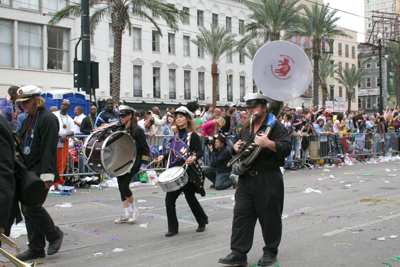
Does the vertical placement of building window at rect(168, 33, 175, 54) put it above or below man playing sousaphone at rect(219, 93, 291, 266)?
above

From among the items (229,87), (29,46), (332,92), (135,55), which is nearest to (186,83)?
(229,87)

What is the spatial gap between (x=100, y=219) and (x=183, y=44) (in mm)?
36760

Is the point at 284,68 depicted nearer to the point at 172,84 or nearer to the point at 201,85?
the point at 172,84

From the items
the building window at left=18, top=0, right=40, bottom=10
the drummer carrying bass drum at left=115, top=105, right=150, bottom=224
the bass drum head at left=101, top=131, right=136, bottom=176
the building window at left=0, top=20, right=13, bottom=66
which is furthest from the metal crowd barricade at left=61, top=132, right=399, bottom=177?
the building window at left=18, top=0, right=40, bottom=10

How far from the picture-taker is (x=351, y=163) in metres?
17.1

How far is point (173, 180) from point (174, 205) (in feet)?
1.64

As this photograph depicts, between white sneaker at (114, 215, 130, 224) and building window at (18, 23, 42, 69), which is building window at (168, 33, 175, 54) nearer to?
building window at (18, 23, 42, 69)

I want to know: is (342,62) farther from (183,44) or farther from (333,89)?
(183,44)

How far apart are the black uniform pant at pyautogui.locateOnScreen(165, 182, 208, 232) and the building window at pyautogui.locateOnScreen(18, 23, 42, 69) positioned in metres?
26.5

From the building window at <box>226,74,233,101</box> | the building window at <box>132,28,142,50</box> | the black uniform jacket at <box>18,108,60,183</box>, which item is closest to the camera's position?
the black uniform jacket at <box>18,108,60,183</box>

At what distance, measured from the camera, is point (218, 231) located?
6328 mm

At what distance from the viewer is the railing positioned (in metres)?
10.5

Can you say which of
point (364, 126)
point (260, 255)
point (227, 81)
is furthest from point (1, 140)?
→ point (227, 81)

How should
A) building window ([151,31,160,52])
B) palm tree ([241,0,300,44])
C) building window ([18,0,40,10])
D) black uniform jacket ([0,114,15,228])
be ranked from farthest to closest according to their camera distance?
building window ([151,31,160,52])
palm tree ([241,0,300,44])
building window ([18,0,40,10])
black uniform jacket ([0,114,15,228])
